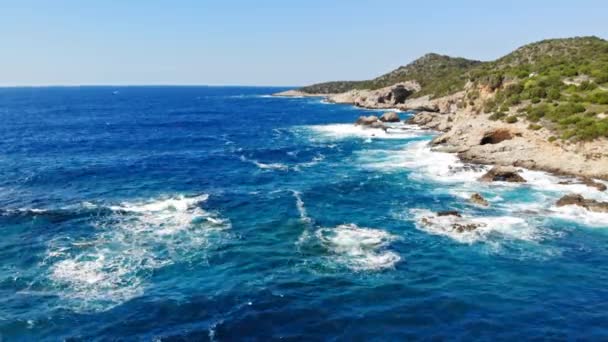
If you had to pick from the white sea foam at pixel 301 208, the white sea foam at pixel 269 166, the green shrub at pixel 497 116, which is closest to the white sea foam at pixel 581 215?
the white sea foam at pixel 301 208

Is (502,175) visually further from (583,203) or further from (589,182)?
(583,203)

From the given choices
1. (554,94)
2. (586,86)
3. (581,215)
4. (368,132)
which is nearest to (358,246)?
(581,215)

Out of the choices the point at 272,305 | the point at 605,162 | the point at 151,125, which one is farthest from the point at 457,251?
the point at 151,125

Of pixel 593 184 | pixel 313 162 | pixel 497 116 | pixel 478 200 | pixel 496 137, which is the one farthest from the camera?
pixel 497 116

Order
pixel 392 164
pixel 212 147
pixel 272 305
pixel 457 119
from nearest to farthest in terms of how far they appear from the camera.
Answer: pixel 272 305 < pixel 392 164 < pixel 212 147 < pixel 457 119

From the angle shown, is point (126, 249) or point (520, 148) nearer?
point (126, 249)

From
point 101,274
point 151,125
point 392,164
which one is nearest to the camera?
point 101,274

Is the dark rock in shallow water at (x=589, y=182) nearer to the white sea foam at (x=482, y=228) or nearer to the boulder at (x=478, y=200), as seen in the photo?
the boulder at (x=478, y=200)

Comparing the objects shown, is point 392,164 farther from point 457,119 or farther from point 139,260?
point 139,260

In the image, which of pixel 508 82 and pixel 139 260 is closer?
pixel 139 260
